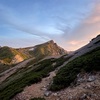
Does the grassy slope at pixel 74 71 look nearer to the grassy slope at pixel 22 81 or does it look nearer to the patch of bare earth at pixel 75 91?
the patch of bare earth at pixel 75 91

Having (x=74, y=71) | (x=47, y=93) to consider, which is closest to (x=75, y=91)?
(x=47, y=93)

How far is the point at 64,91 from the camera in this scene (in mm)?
23531

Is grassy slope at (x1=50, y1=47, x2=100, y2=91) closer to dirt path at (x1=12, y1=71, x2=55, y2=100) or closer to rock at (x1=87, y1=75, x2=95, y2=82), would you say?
dirt path at (x1=12, y1=71, x2=55, y2=100)

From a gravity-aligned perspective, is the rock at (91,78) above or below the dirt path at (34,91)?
below

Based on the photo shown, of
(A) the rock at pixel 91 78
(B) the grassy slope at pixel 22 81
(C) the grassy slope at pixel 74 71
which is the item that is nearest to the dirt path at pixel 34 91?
(B) the grassy slope at pixel 22 81

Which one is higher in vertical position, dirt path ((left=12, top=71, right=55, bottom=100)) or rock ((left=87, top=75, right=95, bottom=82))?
dirt path ((left=12, top=71, right=55, bottom=100))

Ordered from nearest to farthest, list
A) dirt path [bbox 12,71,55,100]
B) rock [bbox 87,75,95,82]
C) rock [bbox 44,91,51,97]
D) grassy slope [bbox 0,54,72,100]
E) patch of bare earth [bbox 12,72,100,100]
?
patch of bare earth [bbox 12,72,100,100] < rock [bbox 87,75,95,82] < rock [bbox 44,91,51,97] < dirt path [bbox 12,71,55,100] < grassy slope [bbox 0,54,72,100]

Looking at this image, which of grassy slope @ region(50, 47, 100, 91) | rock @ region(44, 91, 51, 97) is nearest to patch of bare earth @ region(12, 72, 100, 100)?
rock @ region(44, 91, 51, 97)

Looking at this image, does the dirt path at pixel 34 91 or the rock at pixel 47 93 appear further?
the dirt path at pixel 34 91

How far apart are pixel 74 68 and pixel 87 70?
245 cm

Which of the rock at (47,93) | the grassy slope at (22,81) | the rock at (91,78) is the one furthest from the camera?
the grassy slope at (22,81)

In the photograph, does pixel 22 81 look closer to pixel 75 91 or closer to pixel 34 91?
pixel 34 91

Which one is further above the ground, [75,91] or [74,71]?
[74,71]

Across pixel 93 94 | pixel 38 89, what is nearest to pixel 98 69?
pixel 93 94
